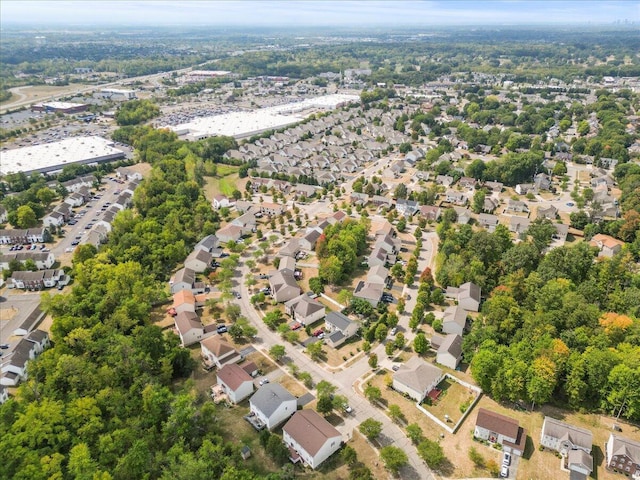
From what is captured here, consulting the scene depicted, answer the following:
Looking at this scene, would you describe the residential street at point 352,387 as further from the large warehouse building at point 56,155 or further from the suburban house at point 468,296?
the large warehouse building at point 56,155

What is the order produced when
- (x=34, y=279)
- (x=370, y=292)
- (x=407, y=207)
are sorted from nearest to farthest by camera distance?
(x=370, y=292) → (x=34, y=279) → (x=407, y=207)

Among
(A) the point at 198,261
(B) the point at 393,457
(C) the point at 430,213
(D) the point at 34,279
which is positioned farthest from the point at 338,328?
(D) the point at 34,279

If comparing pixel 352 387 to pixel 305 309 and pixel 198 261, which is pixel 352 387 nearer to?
pixel 305 309

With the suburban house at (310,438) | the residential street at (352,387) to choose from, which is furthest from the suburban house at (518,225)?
the suburban house at (310,438)

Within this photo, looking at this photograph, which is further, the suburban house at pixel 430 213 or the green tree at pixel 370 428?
the suburban house at pixel 430 213

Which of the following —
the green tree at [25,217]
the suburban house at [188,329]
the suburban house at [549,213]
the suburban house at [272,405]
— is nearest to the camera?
the suburban house at [272,405]

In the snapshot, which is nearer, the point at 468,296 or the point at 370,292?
the point at 468,296

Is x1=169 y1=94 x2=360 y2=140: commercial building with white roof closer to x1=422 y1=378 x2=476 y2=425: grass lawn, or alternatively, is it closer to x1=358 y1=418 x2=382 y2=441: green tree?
x1=422 y1=378 x2=476 y2=425: grass lawn

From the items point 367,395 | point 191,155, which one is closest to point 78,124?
point 191,155
